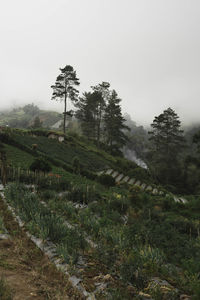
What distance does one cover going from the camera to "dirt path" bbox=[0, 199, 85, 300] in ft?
8.98

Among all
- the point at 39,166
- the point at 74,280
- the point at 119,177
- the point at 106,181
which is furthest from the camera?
the point at 119,177

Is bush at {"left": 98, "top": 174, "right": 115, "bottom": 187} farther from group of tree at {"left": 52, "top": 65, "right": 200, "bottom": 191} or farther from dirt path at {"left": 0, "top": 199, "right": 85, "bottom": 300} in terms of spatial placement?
group of tree at {"left": 52, "top": 65, "right": 200, "bottom": 191}

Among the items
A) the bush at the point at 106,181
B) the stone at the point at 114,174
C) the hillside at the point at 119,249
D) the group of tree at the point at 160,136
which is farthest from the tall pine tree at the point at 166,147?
the hillside at the point at 119,249

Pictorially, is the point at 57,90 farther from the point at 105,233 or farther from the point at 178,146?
the point at 105,233

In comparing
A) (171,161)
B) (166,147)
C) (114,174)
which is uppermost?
(166,147)

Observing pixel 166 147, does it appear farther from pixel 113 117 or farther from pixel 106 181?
pixel 106 181

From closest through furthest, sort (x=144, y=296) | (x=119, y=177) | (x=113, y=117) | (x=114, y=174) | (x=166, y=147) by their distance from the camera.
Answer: (x=144, y=296) → (x=119, y=177) → (x=114, y=174) → (x=166, y=147) → (x=113, y=117)

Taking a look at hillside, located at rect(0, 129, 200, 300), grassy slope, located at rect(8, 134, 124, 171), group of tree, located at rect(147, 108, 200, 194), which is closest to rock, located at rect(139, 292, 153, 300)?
hillside, located at rect(0, 129, 200, 300)

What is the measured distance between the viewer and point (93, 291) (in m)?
2.94

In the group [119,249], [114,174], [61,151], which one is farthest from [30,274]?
[61,151]

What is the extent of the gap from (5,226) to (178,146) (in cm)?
3324

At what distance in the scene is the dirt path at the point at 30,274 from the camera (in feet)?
8.98

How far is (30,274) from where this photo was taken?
10.5 ft

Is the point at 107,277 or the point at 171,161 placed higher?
the point at 171,161
